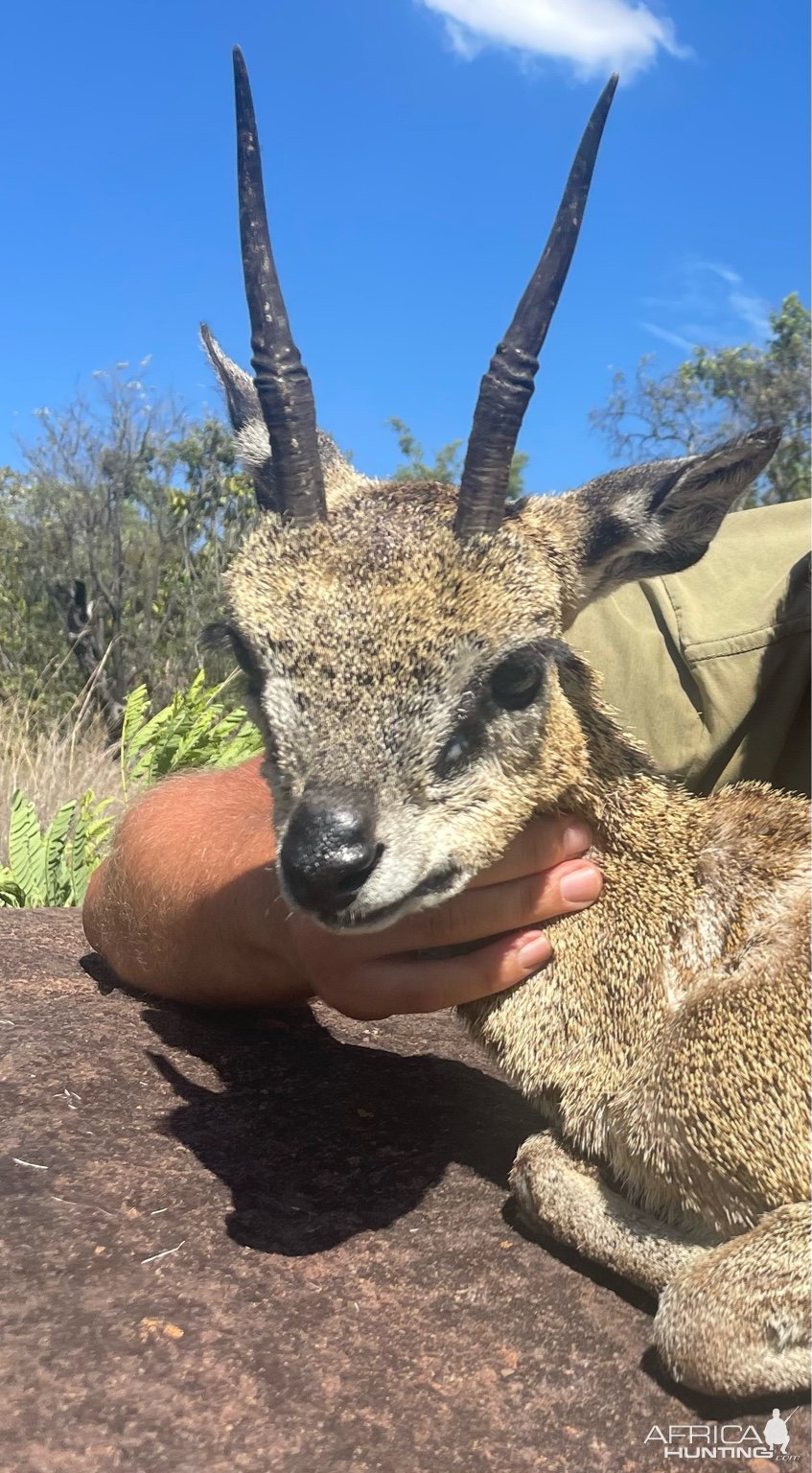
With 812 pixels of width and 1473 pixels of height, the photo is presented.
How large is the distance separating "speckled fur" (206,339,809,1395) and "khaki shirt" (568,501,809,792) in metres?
1.09

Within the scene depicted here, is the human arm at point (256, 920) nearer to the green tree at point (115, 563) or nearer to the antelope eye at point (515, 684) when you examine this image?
the antelope eye at point (515, 684)

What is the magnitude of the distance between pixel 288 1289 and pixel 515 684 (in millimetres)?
1736

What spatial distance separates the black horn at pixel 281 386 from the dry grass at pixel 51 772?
7.30 metres

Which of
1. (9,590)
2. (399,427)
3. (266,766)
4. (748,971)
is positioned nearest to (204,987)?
(266,766)

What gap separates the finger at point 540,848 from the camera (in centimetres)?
351

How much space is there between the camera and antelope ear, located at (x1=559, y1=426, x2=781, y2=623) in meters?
3.46

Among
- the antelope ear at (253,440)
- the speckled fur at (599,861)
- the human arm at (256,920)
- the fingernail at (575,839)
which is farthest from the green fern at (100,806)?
the speckled fur at (599,861)

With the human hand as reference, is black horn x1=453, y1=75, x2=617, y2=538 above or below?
above

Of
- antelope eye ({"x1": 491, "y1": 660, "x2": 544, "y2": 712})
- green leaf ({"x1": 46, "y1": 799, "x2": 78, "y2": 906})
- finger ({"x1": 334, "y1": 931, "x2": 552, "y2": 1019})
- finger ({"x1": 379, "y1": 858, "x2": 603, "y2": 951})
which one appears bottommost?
green leaf ({"x1": 46, "y1": 799, "x2": 78, "y2": 906})

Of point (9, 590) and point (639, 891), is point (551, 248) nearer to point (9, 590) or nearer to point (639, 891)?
point (639, 891)

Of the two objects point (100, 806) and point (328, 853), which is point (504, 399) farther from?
point (100, 806)

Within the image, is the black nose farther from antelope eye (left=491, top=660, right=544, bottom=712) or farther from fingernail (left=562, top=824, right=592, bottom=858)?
fingernail (left=562, top=824, right=592, bottom=858)

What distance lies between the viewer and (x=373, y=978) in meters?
3.82

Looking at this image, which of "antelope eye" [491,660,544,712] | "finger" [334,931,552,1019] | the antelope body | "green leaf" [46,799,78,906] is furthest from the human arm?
"green leaf" [46,799,78,906]
